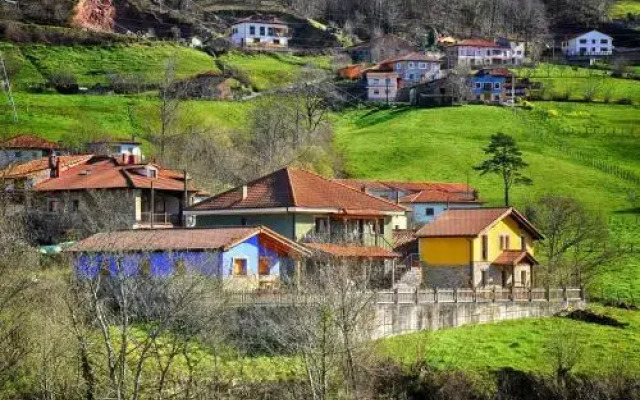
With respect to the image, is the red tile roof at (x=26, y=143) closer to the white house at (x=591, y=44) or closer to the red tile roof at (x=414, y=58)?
the red tile roof at (x=414, y=58)

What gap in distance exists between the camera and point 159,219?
63.5 metres

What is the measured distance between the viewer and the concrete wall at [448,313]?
44.2 metres

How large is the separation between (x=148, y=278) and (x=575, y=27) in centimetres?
15495

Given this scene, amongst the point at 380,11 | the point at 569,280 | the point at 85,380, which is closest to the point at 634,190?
the point at 569,280

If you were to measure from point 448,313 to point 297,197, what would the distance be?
984cm

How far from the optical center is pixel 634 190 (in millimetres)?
89000

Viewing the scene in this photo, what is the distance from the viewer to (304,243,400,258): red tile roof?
159 feet

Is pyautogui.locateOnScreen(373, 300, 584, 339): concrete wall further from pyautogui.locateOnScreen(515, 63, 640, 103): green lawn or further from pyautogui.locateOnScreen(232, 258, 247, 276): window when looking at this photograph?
pyautogui.locateOnScreen(515, 63, 640, 103): green lawn

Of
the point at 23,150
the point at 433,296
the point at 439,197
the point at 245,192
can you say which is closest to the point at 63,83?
the point at 23,150

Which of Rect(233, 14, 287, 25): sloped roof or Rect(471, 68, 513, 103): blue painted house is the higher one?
Rect(233, 14, 287, 25): sloped roof

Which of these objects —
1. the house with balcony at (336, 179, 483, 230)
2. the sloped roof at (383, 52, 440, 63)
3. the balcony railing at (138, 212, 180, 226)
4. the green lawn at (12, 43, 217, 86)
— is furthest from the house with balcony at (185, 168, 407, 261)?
the sloped roof at (383, 52, 440, 63)

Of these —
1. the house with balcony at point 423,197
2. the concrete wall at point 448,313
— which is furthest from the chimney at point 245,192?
the house with balcony at point 423,197

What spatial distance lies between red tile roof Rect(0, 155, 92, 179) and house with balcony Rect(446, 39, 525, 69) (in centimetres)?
7805

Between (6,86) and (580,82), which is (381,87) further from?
(6,86)
